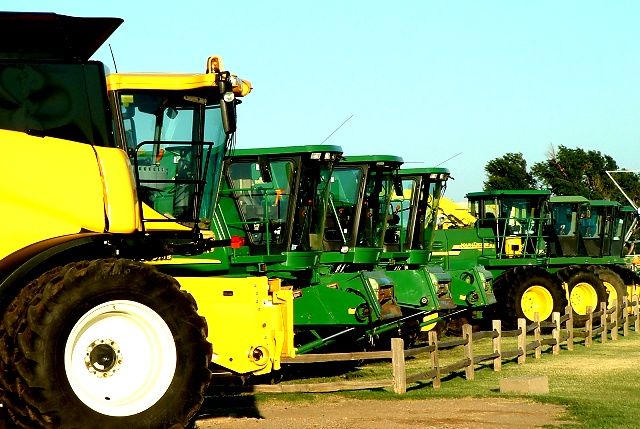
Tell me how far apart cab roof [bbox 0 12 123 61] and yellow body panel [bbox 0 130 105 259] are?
2.40 feet

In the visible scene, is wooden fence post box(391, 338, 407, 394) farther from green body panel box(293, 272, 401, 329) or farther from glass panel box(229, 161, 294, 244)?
glass panel box(229, 161, 294, 244)

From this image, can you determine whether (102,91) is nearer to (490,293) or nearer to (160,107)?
(160,107)

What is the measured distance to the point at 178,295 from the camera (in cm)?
816

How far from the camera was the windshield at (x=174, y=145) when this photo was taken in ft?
32.9

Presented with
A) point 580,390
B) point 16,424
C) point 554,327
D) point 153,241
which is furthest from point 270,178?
point 16,424


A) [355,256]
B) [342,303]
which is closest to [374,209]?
[355,256]

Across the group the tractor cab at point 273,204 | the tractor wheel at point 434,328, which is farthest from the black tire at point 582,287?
the tractor cab at point 273,204

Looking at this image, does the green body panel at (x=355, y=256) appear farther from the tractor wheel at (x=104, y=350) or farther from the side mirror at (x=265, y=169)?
the tractor wheel at (x=104, y=350)

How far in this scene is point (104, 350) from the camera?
313 inches

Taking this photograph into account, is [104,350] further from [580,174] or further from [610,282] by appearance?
[580,174]

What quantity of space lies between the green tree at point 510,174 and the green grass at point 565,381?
146 ft

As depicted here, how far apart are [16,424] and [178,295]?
145 centimetres

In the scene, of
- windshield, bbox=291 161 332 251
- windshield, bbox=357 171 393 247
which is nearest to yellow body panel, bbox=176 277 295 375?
windshield, bbox=291 161 332 251

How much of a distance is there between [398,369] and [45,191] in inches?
322
